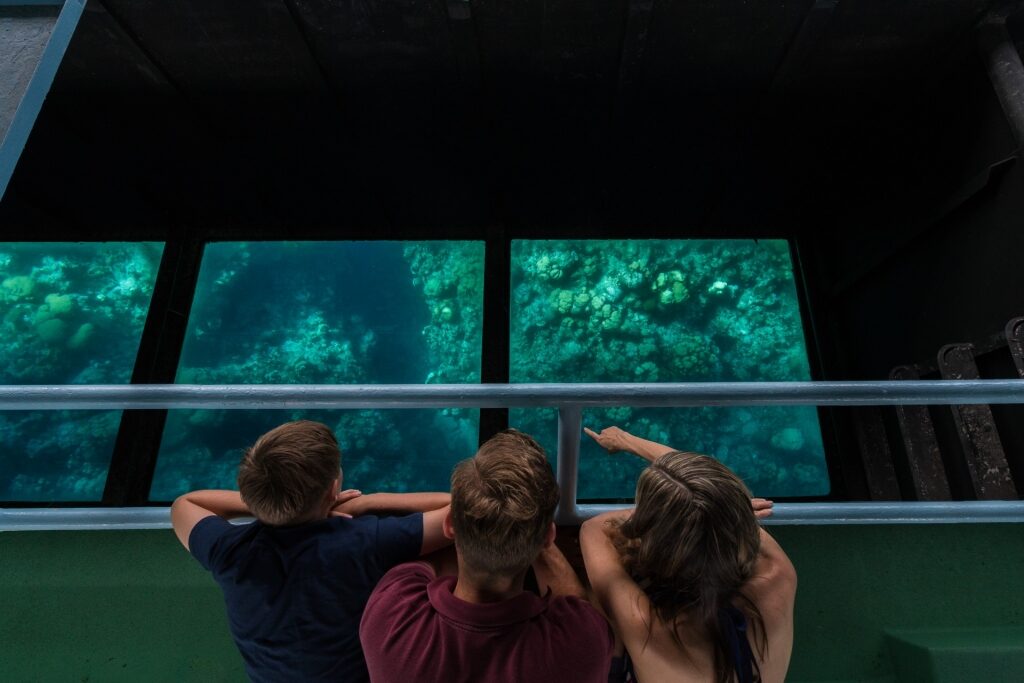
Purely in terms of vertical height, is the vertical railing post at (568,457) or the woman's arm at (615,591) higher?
the vertical railing post at (568,457)

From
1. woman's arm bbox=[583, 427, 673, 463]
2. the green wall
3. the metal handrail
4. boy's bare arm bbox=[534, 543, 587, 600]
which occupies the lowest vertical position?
the green wall

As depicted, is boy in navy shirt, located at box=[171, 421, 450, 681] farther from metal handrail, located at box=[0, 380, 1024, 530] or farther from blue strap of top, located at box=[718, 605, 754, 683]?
Result: blue strap of top, located at box=[718, 605, 754, 683]

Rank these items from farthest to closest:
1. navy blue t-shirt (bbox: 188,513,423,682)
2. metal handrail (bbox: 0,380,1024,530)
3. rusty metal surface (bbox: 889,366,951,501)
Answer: rusty metal surface (bbox: 889,366,951,501)
metal handrail (bbox: 0,380,1024,530)
navy blue t-shirt (bbox: 188,513,423,682)

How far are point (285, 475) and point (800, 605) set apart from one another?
1.44 meters

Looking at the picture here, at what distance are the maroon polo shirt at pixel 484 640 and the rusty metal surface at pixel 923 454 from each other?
174 inches

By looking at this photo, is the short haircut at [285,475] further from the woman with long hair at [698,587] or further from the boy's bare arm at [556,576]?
the woman with long hair at [698,587]

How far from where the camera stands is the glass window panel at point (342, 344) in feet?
22.9

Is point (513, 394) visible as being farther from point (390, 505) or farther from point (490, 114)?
point (490, 114)

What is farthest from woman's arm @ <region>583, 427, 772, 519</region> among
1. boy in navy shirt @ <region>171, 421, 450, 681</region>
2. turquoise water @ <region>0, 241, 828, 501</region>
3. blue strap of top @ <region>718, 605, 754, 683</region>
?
turquoise water @ <region>0, 241, 828, 501</region>

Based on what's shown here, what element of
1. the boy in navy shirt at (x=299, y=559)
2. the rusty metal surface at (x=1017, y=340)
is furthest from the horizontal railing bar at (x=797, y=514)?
the rusty metal surface at (x=1017, y=340)

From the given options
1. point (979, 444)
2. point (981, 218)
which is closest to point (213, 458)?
point (979, 444)

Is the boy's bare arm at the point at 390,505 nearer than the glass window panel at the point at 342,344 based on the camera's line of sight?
Yes

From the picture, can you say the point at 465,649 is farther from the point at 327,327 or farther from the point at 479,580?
the point at 327,327

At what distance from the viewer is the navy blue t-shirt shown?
Answer: 0.87m
